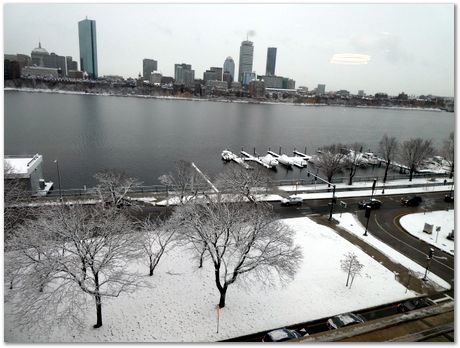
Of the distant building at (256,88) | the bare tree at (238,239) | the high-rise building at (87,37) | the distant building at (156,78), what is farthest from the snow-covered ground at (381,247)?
the distant building at (156,78)

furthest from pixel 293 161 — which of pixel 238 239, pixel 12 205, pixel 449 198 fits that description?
pixel 12 205

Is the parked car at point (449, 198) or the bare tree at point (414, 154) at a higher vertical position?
the bare tree at point (414, 154)

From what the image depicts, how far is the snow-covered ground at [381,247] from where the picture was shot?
511 inches

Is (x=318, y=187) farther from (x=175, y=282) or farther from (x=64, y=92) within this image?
(x=64, y=92)

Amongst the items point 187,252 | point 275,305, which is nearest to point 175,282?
point 187,252

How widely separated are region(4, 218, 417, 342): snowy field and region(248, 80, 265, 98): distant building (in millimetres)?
136617

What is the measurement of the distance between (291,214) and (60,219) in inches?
521

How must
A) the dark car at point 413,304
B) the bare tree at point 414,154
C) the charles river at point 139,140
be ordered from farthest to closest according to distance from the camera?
the charles river at point 139,140 < the bare tree at point 414,154 < the dark car at point 413,304

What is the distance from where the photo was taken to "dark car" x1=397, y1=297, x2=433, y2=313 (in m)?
10.8

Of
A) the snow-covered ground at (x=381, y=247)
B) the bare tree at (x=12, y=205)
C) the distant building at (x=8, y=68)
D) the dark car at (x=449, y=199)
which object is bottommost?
the snow-covered ground at (x=381, y=247)

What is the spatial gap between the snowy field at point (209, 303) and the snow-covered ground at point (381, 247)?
4.36ft

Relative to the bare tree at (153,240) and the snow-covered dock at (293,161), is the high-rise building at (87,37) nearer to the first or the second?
the bare tree at (153,240)

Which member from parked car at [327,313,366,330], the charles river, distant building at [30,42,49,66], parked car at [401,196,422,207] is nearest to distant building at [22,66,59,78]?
the charles river

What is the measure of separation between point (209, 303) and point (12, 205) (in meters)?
8.87
